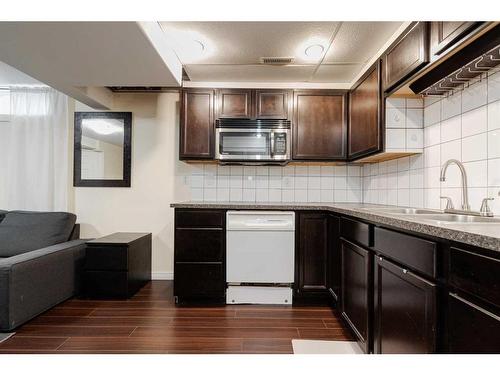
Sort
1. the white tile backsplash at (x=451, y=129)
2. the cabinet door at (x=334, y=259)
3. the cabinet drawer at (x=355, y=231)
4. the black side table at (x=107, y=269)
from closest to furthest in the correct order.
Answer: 1. the cabinet drawer at (x=355, y=231)
2. the white tile backsplash at (x=451, y=129)
3. the cabinet door at (x=334, y=259)
4. the black side table at (x=107, y=269)

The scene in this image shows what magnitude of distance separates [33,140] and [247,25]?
290 cm

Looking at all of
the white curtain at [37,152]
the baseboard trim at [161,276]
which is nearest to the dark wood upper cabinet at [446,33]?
the baseboard trim at [161,276]

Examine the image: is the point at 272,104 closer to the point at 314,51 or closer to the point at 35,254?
the point at 314,51

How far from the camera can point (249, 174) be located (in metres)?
3.49

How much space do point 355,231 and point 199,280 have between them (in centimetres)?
149

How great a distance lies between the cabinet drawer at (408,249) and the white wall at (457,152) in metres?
0.62

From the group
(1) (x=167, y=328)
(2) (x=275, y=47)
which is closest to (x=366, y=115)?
(2) (x=275, y=47)

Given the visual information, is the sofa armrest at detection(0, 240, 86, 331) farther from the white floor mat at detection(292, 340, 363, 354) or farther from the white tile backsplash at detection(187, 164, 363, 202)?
the white floor mat at detection(292, 340, 363, 354)

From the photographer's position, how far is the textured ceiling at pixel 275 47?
2.17 metres

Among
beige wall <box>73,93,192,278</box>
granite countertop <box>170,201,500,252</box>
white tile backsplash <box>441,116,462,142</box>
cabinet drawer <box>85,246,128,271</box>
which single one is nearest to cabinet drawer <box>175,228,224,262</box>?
cabinet drawer <box>85,246,128,271</box>

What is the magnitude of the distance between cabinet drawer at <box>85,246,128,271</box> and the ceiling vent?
2.21m

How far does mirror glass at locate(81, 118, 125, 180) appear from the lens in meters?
3.52

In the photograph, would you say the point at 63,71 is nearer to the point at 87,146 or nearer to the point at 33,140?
the point at 87,146

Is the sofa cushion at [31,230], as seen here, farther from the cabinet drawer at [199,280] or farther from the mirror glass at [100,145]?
the cabinet drawer at [199,280]
